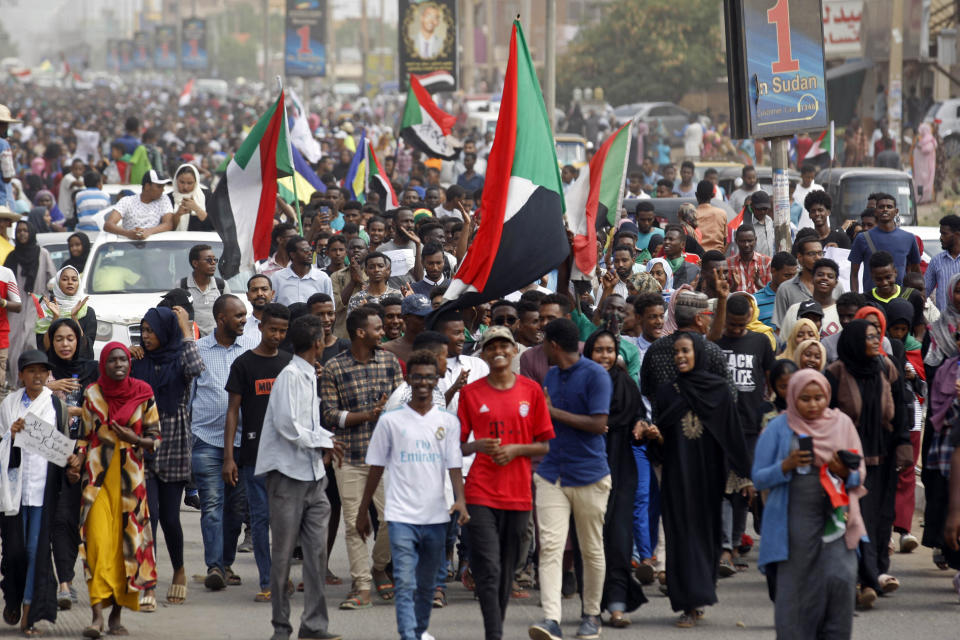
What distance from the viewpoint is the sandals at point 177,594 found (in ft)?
29.3

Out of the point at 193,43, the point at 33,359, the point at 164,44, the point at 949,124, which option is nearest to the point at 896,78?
the point at 949,124

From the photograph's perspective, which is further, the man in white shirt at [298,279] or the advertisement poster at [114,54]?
the advertisement poster at [114,54]

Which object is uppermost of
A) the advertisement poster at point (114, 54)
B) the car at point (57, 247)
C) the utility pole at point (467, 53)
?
the advertisement poster at point (114, 54)

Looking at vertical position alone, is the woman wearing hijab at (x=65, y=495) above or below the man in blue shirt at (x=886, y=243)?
below

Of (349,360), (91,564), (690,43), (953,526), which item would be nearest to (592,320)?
(349,360)

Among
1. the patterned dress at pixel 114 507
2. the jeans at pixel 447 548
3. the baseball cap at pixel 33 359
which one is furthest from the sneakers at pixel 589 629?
the baseball cap at pixel 33 359

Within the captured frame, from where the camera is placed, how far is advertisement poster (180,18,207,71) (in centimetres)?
13225

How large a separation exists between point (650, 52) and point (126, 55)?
126 metres

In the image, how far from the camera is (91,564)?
8.17 m

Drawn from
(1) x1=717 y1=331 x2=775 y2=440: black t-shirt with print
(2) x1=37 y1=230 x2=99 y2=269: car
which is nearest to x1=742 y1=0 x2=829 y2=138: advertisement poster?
(1) x1=717 y1=331 x2=775 y2=440: black t-shirt with print

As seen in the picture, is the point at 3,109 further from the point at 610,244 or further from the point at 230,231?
the point at 610,244

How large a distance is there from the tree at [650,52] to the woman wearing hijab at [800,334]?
45.1 metres

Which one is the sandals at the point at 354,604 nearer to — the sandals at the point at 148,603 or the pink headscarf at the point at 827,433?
the sandals at the point at 148,603

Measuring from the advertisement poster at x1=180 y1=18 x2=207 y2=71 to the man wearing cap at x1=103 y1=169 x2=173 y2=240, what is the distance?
394 ft
